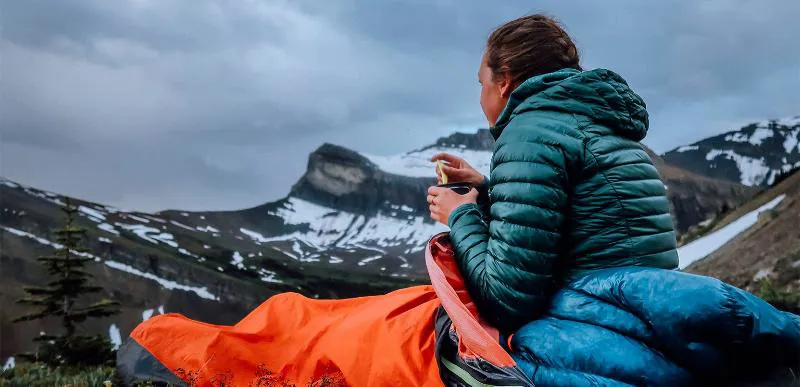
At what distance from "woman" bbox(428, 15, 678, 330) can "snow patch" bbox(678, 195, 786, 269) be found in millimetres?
19307

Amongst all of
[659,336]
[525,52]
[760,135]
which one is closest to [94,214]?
[760,135]

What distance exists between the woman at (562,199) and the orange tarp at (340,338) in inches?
7.9

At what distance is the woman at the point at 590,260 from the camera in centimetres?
254

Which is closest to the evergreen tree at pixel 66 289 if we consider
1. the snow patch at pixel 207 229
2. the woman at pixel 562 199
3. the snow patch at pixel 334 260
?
the woman at pixel 562 199

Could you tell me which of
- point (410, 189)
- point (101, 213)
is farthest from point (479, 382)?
point (410, 189)

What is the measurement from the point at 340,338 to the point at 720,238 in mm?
21844

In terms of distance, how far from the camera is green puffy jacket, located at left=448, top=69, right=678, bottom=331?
279cm

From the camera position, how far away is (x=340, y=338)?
3.70 metres

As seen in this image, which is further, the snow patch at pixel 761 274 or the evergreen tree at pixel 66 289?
the evergreen tree at pixel 66 289

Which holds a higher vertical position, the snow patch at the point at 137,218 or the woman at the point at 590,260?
the snow patch at the point at 137,218

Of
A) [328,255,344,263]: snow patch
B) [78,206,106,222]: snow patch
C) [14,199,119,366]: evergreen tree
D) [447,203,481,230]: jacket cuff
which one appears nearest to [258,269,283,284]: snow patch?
[78,206,106,222]: snow patch

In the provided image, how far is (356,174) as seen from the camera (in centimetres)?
13238

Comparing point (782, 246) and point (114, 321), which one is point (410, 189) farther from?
point (782, 246)

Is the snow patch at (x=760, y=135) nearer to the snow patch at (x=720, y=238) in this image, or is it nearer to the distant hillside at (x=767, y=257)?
the snow patch at (x=720, y=238)
